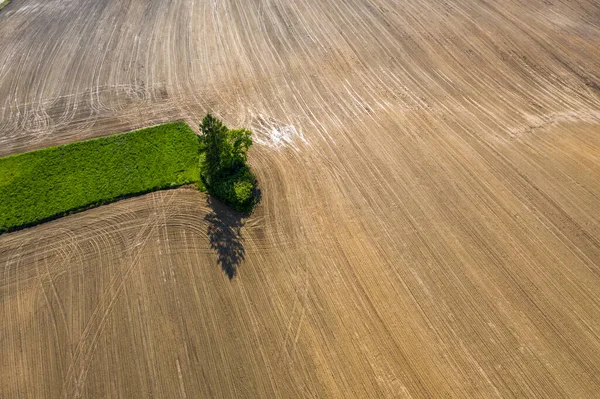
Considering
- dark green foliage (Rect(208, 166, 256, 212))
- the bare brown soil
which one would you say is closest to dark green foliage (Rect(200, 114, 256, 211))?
dark green foliage (Rect(208, 166, 256, 212))

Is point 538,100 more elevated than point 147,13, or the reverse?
point 147,13

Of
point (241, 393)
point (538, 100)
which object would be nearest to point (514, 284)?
point (241, 393)

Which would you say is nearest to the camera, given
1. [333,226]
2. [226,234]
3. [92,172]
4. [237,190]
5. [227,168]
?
[226,234]

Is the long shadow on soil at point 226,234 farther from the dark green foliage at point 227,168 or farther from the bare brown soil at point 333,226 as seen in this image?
the dark green foliage at point 227,168

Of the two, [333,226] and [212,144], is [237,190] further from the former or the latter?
[333,226]

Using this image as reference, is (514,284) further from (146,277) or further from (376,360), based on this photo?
(146,277)

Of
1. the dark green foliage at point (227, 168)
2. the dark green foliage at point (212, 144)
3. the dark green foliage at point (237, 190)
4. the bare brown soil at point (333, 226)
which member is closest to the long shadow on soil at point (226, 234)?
the bare brown soil at point (333, 226)

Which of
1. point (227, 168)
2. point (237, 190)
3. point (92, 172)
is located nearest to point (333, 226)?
point (237, 190)

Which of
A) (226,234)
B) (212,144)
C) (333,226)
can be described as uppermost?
(212,144)
